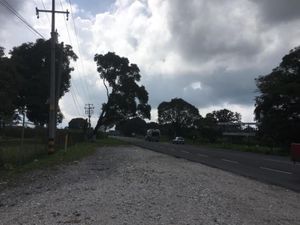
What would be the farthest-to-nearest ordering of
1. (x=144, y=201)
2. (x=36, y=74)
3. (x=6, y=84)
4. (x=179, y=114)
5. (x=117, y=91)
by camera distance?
1. (x=179, y=114)
2. (x=117, y=91)
3. (x=36, y=74)
4. (x=6, y=84)
5. (x=144, y=201)

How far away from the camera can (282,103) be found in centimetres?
5516

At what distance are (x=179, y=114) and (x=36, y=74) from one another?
8196cm

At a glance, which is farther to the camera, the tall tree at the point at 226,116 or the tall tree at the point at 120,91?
the tall tree at the point at 226,116

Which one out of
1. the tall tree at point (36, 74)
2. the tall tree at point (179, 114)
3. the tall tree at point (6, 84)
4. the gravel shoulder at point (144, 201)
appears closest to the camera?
the gravel shoulder at point (144, 201)

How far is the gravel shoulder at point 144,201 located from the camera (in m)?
8.81

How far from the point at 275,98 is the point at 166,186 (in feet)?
145

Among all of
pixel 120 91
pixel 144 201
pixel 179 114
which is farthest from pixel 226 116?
pixel 144 201

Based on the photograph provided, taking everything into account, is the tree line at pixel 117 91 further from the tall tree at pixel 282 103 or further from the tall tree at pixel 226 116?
the tall tree at pixel 226 116

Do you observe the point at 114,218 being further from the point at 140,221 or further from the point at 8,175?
the point at 8,175

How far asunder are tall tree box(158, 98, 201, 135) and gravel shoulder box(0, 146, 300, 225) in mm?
133755

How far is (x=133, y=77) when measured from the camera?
81250 mm

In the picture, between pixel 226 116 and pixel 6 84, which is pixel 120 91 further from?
pixel 226 116

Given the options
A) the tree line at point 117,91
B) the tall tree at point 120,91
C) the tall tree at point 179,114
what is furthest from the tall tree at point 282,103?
the tall tree at point 179,114

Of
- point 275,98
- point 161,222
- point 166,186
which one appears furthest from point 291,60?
point 161,222
